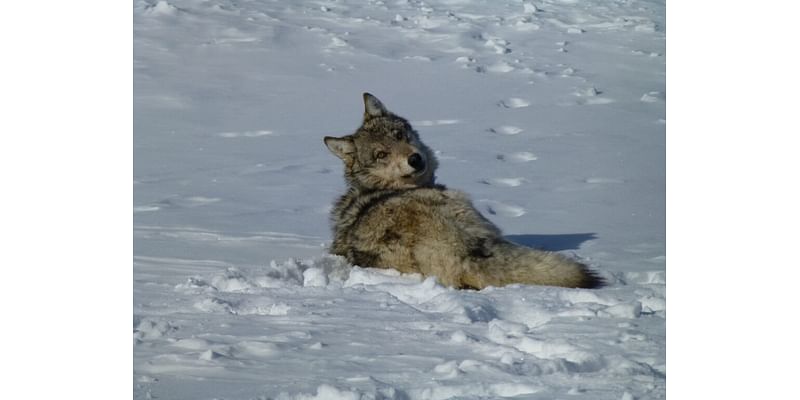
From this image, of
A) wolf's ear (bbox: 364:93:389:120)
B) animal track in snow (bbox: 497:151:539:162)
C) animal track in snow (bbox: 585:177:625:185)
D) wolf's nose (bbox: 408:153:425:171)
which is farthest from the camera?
animal track in snow (bbox: 497:151:539:162)

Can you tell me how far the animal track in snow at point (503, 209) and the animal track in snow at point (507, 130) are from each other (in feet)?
2.67

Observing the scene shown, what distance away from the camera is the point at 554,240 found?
5.65 m

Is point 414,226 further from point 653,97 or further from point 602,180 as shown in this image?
point 653,97

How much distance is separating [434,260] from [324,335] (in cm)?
72

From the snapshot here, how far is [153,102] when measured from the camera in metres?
4.95

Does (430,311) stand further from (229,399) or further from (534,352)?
(229,399)

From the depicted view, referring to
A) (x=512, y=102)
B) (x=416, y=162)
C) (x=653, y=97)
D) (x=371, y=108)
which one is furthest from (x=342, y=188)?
(x=653, y=97)

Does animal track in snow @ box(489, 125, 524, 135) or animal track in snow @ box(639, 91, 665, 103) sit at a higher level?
animal track in snow @ box(639, 91, 665, 103)

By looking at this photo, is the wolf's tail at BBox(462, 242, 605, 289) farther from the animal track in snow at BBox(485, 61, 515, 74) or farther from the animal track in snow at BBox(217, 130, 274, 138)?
the animal track in snow at BBox(485, 61, 515, 74)

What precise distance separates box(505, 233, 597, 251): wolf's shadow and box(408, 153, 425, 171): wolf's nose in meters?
0.75

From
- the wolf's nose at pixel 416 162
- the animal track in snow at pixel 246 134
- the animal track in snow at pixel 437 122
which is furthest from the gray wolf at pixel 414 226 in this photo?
the animal track in snow at pixel 437 122

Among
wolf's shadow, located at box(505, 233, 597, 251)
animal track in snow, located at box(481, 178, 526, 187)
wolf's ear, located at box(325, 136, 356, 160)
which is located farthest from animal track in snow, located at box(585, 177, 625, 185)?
wolf's ear, located at box(325, 136, 356, 160)

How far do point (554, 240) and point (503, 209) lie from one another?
0.53m

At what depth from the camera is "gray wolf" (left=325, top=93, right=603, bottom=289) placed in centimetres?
445
